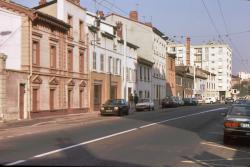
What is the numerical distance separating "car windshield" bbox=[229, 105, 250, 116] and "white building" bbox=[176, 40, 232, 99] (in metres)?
142

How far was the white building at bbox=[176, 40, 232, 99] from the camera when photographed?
16050 centimetres

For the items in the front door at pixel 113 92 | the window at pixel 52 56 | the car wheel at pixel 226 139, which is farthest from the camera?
the front door at pixel 113 92

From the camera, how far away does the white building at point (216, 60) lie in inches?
6319

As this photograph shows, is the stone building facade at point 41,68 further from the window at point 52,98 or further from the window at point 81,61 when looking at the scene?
the window at point 81,61

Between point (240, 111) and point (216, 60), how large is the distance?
148527 millimetres

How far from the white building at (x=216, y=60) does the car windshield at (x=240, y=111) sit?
5581 inches

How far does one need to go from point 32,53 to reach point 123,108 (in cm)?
1008

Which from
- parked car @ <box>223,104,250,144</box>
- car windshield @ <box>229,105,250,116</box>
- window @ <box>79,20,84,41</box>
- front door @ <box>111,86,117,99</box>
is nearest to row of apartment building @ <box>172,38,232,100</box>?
front door @ <box>111,86,117,99</box>

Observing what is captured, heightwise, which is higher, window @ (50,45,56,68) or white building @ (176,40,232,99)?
white building @ (176,40,232,99)

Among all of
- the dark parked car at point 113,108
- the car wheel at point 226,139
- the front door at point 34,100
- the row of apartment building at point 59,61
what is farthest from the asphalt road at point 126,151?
the dark parked car at point 113,108

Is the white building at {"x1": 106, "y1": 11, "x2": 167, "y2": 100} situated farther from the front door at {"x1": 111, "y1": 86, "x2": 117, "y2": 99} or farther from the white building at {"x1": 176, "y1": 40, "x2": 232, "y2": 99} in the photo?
the white building at {"x1": 176, "y1": 40, "x2": 232, "y2": 99}

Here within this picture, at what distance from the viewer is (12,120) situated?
31.7m

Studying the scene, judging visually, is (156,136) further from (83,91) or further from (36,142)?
(83,91)

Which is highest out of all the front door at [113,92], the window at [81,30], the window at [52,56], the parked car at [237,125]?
the window at [81,30]
